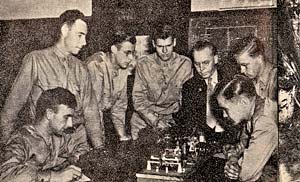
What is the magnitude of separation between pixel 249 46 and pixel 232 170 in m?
0.44

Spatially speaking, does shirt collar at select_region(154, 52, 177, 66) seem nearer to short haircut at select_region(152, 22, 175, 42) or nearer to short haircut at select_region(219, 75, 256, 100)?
short haircut at select_region(152, 22, 175, 42)

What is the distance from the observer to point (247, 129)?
2.01 meters

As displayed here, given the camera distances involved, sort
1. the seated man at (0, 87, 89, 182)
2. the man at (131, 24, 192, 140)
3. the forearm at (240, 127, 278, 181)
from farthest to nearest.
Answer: the seated man at (0, 87, 89, 182), the man at (131, 24, 192, 140), the forearm at (240, 127, 278, 181)

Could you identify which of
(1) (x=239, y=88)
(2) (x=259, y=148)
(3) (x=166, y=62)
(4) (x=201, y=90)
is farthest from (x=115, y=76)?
(2) (x=259, y=148)

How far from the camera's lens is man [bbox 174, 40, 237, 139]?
2.04m

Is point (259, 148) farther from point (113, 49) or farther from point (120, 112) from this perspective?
point (113, 49)

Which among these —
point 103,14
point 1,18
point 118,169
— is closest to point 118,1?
point 103,14

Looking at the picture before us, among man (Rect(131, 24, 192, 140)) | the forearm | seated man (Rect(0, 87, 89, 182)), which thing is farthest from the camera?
seated man (Rect(0, 87, 89, 182))

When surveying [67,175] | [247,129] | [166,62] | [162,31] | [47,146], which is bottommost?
[67,175]

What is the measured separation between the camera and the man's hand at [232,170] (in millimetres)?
2002

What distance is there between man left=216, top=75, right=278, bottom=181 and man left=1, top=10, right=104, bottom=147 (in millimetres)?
497

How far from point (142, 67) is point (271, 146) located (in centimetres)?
55

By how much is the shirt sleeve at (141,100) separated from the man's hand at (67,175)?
332mm

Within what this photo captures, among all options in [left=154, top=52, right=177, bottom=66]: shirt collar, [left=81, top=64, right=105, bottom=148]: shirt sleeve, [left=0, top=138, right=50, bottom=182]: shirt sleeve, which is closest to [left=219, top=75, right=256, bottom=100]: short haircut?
[left=154, top=52, right=177, bottom=66]: shirt collar
